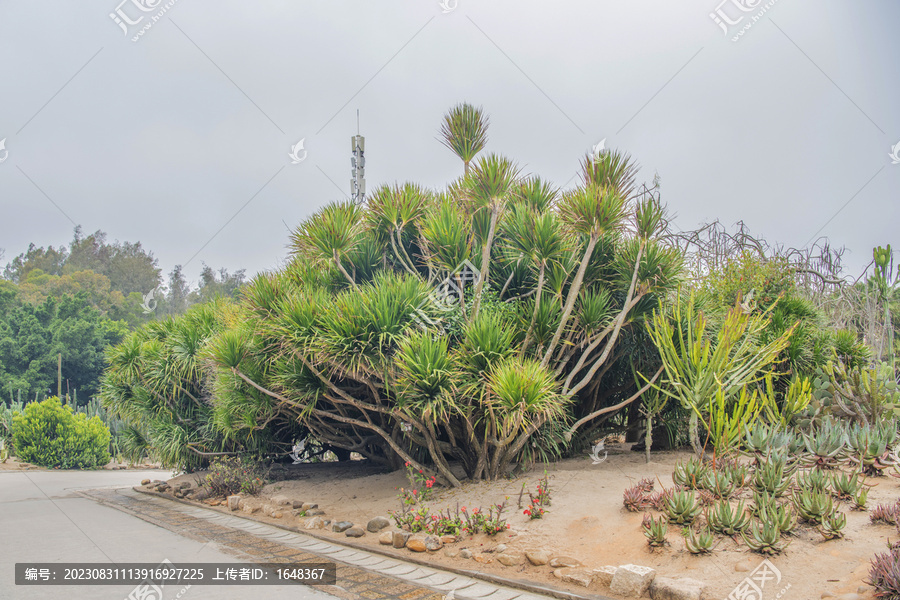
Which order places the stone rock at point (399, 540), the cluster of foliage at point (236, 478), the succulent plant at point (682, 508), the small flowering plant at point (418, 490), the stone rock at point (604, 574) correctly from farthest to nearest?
1. the cluster of foliage at point (236, 478)
2. the small flowering plant at point (418, 490)
3. the stone rock at point (399, 540)
4. the succulent plant at point (682, 508)
5. the stone rock at point (604, 574)

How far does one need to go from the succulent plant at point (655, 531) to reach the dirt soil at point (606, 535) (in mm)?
73

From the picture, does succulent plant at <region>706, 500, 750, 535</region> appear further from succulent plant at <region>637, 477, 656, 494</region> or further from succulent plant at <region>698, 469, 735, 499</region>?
succulent plant at <region>637, 477, 656, 494</region>

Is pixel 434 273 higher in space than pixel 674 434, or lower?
higher

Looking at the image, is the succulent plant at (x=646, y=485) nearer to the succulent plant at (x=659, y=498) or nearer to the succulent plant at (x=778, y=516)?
the succulent plant at (x=659, y=498)

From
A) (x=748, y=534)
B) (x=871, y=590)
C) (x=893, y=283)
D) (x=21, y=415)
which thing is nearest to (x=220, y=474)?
(x=748, y=534)

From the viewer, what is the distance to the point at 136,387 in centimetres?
1367

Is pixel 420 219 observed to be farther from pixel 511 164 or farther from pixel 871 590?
pixel 871 590

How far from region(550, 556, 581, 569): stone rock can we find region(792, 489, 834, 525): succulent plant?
2115 mm

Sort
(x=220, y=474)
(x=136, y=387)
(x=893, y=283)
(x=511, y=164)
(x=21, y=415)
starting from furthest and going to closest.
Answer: (x=21, y=415) → (x=136, y=387) → (x=893, y=283) → (x=220, y=474) → (x=511, y=164)

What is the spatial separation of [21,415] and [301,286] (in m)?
18.8

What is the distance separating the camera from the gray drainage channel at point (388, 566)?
5.11 m

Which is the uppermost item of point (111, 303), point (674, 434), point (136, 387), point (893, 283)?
point (111, 303)

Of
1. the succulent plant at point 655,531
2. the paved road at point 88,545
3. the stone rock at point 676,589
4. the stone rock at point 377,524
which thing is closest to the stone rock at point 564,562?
the succulent plant at point 655,531

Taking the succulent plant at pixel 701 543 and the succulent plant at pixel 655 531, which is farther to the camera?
the succulent plant at pixel 655 531
